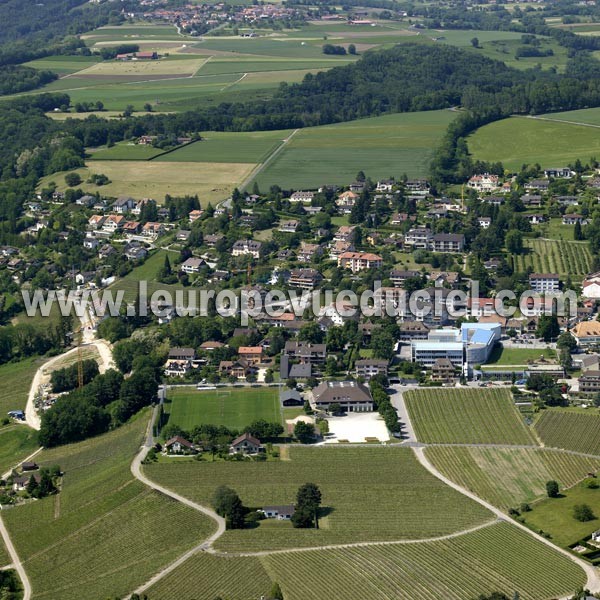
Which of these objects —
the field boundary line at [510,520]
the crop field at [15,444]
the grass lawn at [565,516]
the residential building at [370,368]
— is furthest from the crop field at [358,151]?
the grass lawn at [565,516]

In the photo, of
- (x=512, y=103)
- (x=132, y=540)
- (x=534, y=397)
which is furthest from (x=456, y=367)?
(x=512, y=103)

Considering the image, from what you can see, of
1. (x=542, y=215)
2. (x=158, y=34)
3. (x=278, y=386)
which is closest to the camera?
(x=278, y=386)

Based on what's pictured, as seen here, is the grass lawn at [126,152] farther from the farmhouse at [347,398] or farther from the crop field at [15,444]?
the farmhouse at [347,398]

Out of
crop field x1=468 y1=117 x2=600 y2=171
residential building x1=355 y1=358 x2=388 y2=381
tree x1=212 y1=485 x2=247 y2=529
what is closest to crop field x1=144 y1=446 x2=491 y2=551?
tree x1=212 y1=485 x2=247 y2=529

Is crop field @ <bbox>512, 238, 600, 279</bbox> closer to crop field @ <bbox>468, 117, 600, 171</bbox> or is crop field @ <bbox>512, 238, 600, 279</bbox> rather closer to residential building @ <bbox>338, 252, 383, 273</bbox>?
residential building @ <bbox>338, 252, 383, 273</bbox>

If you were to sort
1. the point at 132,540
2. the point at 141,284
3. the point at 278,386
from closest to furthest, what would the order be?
the point at 132,540 < the point at 278,386 < the point at 141,284

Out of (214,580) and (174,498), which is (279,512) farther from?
(214,580)

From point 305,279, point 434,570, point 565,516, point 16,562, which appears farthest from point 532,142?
point 16,562

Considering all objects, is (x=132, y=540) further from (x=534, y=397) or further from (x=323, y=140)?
(x=323, y=140)
